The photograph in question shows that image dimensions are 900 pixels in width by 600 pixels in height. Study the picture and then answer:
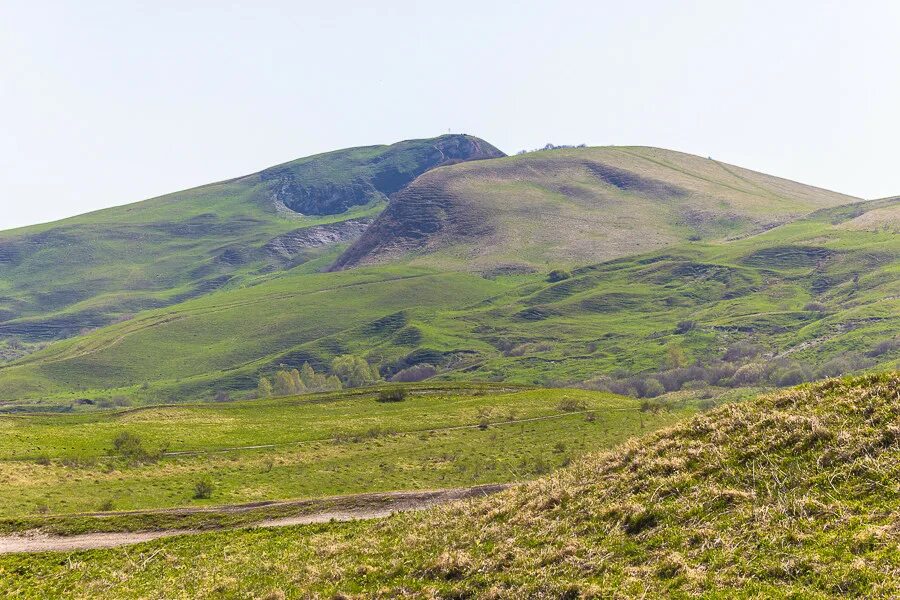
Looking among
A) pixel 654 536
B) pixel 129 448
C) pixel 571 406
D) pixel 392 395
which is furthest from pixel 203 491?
pixel 392 395

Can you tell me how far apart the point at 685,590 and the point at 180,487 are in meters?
58.4

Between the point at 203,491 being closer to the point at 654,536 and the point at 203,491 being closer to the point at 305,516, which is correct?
the point at 305,516

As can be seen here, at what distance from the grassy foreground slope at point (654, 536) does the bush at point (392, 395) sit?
84.3 m

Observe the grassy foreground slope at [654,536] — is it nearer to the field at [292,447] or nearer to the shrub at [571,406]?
the field at [292,447]

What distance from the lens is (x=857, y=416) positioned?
87.7 feet

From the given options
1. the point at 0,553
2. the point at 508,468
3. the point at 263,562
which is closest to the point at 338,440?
the point at 508,468

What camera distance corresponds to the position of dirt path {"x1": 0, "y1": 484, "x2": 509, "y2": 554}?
4194 centimetres

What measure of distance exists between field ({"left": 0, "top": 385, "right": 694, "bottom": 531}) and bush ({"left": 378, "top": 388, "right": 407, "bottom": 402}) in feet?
5.12

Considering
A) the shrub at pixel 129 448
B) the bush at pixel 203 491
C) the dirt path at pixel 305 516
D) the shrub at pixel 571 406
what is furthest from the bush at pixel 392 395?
the dirt path at pixel 305 516

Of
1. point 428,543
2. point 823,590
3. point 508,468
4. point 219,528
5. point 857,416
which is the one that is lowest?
point 508,468

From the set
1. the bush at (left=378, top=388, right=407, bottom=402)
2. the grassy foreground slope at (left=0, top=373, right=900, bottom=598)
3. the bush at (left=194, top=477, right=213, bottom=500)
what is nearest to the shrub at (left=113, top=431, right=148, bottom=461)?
the bush at (left=194, top=477, right=213, bottom=500)

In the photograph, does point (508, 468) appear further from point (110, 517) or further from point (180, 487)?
point (110, 517)

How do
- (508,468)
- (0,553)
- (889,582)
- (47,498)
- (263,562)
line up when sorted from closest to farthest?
1. (889,582)
2. (263,562)
3. (0,553)
4. (47,498)
5. (508,468)

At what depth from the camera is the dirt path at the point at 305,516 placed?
138ft
